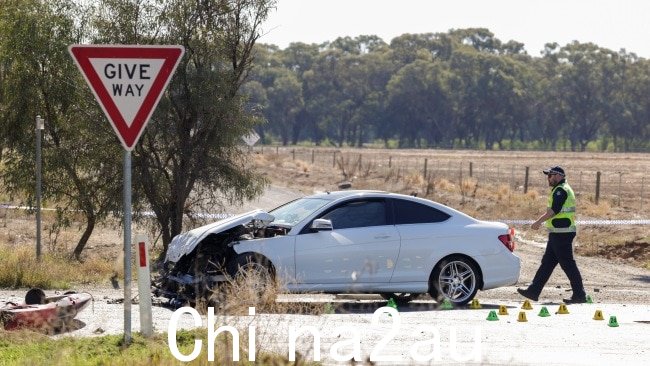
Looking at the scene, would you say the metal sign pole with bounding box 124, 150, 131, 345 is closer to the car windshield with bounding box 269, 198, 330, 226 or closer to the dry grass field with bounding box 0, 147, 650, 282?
the car windshield with bounding box 269, 198, 330, 226

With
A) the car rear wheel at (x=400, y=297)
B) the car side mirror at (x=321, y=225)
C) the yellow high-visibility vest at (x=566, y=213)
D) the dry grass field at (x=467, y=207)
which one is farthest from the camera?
the dry grass field at (x=467, y=207)

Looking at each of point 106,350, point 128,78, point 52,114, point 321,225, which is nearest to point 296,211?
point 321,225

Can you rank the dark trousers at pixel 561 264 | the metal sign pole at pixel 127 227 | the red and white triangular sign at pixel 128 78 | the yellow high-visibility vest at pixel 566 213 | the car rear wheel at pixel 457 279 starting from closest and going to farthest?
the red and white triangular sign at pixel 128 78 < the metal sign pole at pixel 127 227 < the car rear wheel at pixel 457 279 < the dark trousers at pixel 561 264 < the yellow high-visibility vest at pixel 566 213

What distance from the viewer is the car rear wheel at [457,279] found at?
52.8ft

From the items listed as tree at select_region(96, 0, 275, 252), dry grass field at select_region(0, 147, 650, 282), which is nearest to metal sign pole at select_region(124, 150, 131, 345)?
dry grass field at select_region(0, 147, 650, 282)

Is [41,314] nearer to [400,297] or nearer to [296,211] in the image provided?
[296,211]

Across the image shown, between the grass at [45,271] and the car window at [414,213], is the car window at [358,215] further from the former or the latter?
the grass at [45,271]

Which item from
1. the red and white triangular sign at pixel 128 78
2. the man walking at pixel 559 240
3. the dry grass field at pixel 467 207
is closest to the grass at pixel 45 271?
the dry grass field at pixel 467 207

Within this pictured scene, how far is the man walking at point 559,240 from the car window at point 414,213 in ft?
5.29

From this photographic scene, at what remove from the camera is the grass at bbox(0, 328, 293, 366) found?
1007 cm

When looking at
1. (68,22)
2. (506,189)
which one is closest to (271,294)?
(68,22)

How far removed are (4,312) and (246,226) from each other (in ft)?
12.2

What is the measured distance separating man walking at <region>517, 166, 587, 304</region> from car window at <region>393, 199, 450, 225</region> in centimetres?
161

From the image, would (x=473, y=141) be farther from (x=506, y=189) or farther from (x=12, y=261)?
(x=12, y=261)
